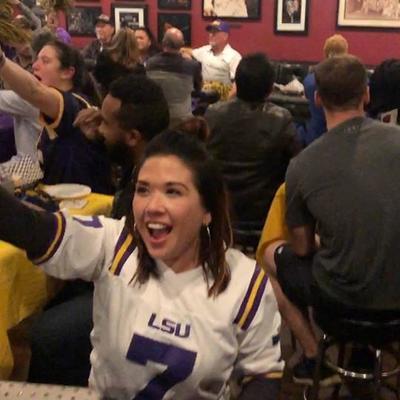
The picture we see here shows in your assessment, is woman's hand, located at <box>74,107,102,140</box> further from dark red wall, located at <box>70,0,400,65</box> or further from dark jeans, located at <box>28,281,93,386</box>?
dark red wall, located at <box>70,0,400,65</box>

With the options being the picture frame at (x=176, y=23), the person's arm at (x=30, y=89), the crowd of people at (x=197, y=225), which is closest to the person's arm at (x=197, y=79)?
the crowd of people at (x=197, y=225)

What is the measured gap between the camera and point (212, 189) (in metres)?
1.45

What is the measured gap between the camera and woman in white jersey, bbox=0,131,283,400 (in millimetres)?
1361

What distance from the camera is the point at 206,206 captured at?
4.73 feet

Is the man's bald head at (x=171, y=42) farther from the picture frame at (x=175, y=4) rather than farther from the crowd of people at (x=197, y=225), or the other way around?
the picture frame at (x=175, y=4)

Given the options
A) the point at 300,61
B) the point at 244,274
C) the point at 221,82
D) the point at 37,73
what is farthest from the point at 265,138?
the point at 300,61

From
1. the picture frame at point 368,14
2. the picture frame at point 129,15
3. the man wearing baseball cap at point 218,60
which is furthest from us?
the picture frame at point 129,15

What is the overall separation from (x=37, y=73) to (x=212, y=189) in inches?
71.7

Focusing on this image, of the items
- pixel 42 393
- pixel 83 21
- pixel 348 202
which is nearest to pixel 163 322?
pixel 42 393

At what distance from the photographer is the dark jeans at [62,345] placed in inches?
73.7

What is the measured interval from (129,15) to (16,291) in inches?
270

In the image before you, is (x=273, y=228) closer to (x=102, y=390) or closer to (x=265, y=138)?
(x=265, y=138)

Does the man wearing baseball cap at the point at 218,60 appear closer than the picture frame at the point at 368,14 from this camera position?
Yes

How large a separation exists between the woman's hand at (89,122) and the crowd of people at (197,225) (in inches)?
0.4
